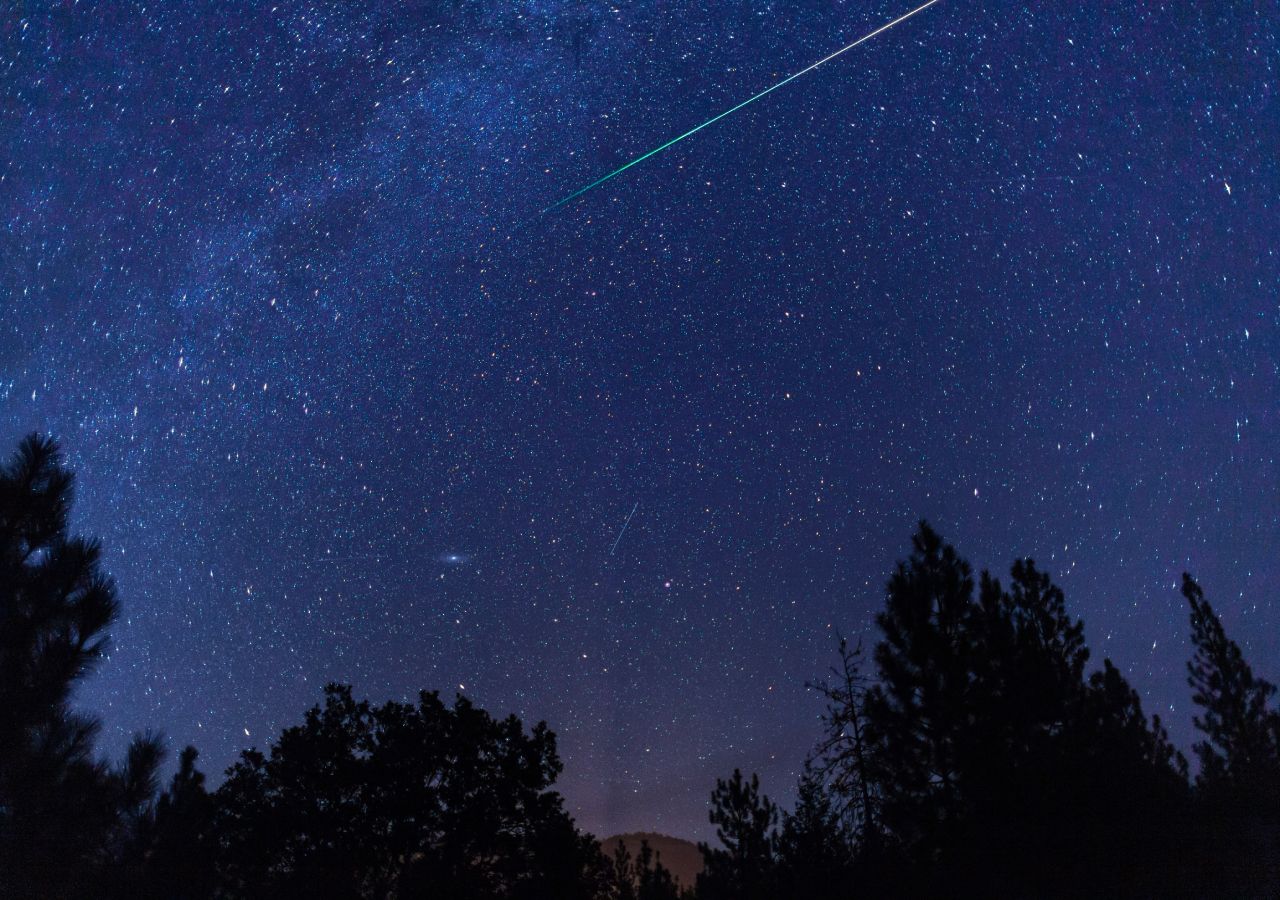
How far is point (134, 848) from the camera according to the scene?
1016cm

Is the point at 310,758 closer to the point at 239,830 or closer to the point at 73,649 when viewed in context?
the point at 239,830

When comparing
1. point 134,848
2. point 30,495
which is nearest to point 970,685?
point 134,848

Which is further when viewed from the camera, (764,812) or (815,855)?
(764,812)

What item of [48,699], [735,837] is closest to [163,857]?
[48,699]

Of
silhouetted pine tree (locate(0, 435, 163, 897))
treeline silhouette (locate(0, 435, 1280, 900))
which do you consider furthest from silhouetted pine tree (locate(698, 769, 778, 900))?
silhouetted pine tree (locate(0, 435, 163, 897))

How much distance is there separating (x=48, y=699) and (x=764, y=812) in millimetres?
24372

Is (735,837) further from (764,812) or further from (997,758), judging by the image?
(997,758)

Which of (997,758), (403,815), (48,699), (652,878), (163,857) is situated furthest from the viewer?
(652,878)

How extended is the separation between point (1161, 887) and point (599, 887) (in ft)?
43.9

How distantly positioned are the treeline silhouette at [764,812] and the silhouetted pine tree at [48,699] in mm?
19

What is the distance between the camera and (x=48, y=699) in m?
7.74

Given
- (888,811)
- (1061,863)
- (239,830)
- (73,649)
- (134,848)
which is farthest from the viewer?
(239,830)

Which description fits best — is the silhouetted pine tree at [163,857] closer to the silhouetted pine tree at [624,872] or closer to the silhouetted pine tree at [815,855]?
the silhouetted pine tree at [815,855]

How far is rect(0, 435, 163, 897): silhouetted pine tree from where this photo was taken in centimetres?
741
